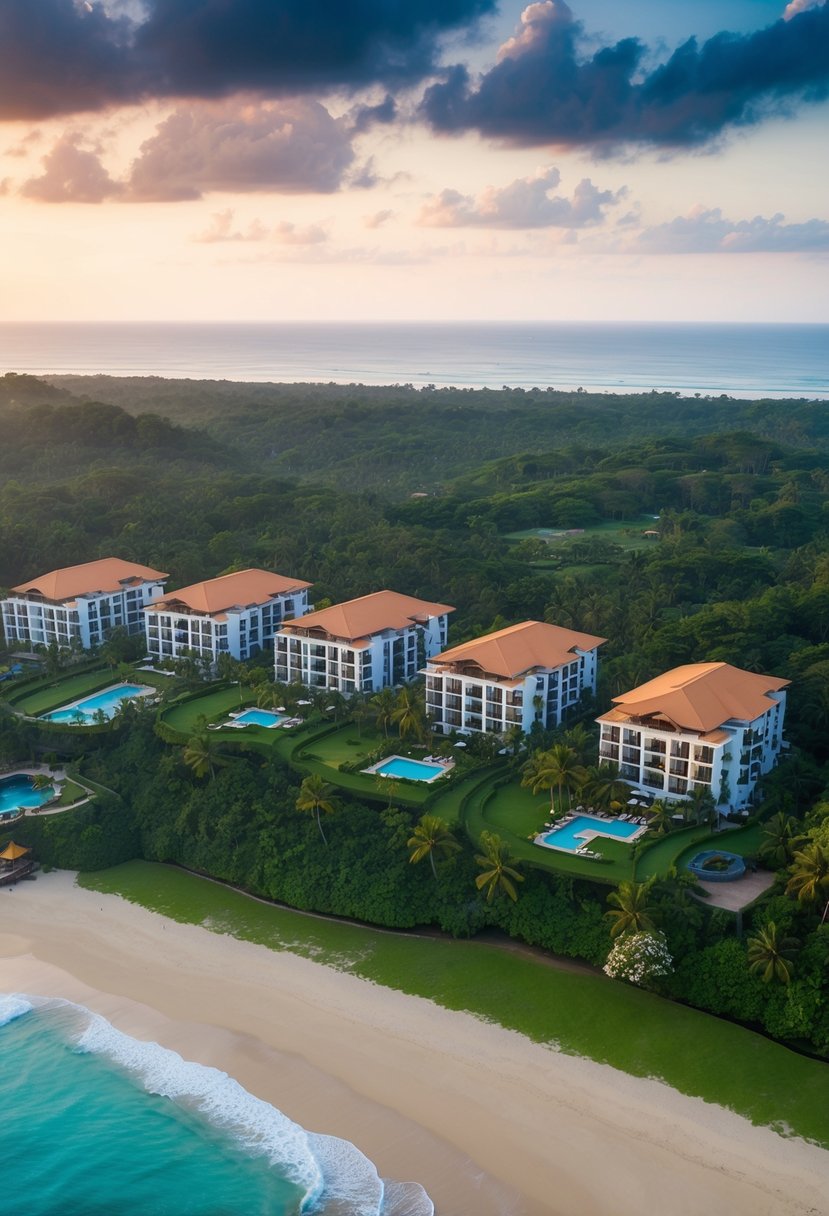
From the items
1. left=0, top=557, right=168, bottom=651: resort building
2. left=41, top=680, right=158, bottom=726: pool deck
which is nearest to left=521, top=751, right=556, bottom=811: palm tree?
left=41, top=680, right=158, bottom=726: pool deck

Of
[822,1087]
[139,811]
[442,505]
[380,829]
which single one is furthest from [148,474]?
[822,1087]

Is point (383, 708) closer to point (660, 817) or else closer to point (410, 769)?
point (410, 769)

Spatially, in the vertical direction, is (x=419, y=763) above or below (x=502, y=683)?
below

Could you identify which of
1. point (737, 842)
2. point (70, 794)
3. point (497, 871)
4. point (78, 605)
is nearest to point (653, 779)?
point (737, 842)

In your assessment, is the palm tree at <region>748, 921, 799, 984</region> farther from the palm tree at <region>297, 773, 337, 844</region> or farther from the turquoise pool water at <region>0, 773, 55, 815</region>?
the turquoise pool water at <region>0, 773, 55, 815</region>

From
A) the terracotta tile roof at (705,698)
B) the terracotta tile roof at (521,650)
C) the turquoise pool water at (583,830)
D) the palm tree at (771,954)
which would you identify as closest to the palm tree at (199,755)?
the terracotta tile roof at (521,650)
